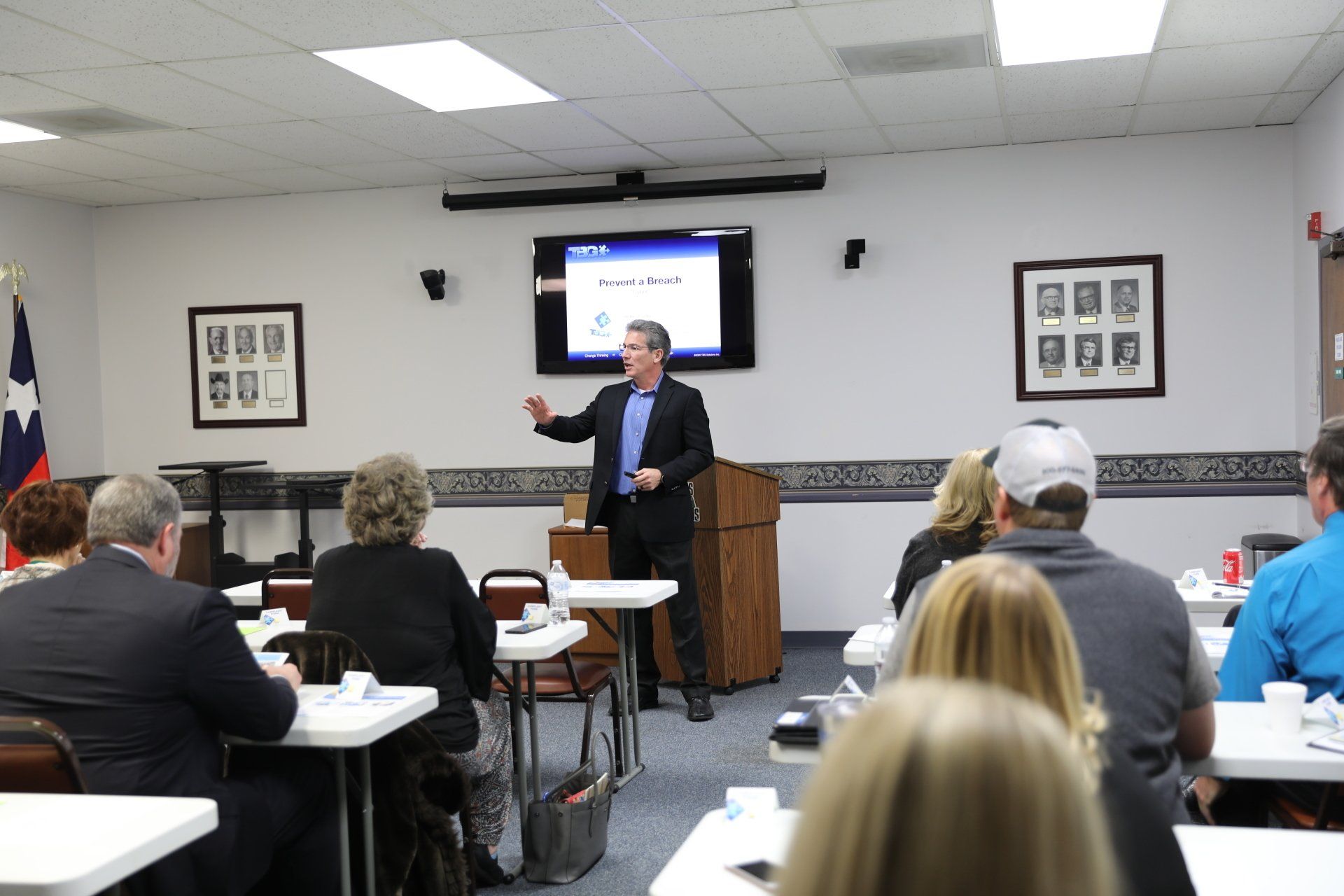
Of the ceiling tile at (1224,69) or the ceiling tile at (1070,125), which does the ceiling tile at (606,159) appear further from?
the ceiling tile at (1224,69)

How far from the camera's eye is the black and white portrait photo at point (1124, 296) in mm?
6562

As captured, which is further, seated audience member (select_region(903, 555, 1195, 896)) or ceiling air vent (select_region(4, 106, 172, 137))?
ceiling air vent (select_region(4, 106, 172, 137))

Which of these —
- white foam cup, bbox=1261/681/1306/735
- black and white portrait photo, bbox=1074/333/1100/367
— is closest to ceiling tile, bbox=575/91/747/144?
black and white portrait photo, bbox=1074/333/1100/367

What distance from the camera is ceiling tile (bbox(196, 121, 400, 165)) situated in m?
5.88

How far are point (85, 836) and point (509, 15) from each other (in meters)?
Answer: 3.26

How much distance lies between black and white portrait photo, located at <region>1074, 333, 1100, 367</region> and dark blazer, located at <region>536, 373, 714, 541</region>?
2419mm

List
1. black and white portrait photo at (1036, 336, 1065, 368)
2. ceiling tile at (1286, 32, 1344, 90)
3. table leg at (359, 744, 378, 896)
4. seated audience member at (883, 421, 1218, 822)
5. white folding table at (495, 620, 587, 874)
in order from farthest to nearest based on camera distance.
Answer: black and white portrait photo at (1036, 336, 1065, 368) < ceiling tile at (1286, 32, 1344, 90) < white folding table at (495, 620, 587, 874) < table leg at (359, 744, 378, 896) < seated audience member at (883, 421, 1218, 822)

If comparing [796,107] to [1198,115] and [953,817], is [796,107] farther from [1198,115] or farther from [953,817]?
[953,817]

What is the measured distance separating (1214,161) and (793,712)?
212 inches

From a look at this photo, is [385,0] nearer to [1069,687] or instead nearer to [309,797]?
[309,797]

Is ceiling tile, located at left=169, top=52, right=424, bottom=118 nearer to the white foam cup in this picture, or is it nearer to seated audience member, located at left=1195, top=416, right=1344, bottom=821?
seated audience member, located at left=1195, top=416, right=1344, bottom=821

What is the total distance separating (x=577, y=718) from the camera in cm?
560

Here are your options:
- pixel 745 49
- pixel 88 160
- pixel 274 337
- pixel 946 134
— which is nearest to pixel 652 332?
pixel 745 49

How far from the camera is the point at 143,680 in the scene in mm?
2336
